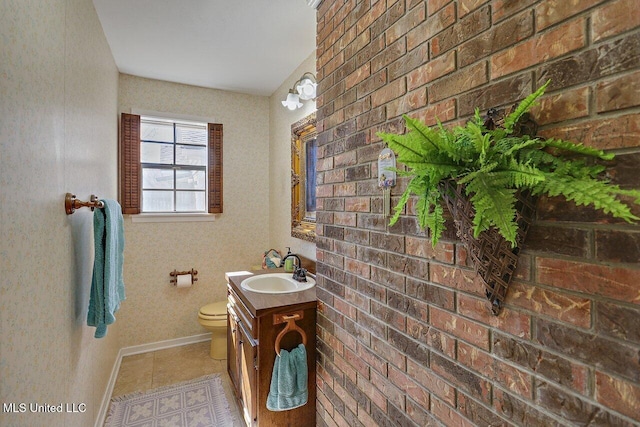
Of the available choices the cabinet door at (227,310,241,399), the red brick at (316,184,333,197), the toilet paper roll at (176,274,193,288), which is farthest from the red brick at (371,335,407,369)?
the toilet paper roll at (176,274,193,288)

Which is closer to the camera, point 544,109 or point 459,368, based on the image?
point 544,109

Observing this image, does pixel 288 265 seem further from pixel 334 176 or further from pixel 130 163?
pixel 130 163

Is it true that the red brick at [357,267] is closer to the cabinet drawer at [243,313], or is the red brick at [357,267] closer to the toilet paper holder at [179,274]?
the cabinet drawer at [243,313]

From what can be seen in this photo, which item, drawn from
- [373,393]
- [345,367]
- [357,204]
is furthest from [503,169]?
[345,367]

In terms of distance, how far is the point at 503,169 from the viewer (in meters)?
0.64

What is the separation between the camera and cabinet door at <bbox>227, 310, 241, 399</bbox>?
87.4 inches

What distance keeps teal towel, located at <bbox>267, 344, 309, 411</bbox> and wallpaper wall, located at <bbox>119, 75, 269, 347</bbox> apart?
1934mm

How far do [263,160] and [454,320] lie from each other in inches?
119

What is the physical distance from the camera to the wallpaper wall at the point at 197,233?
10.1 feet

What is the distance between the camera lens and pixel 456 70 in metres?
0.90

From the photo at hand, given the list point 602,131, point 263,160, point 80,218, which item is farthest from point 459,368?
point 263,160

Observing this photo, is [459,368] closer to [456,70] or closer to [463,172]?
[463,172]

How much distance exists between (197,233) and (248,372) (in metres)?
1.81

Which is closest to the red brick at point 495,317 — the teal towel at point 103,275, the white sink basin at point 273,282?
the white sink basin at point 273,282
